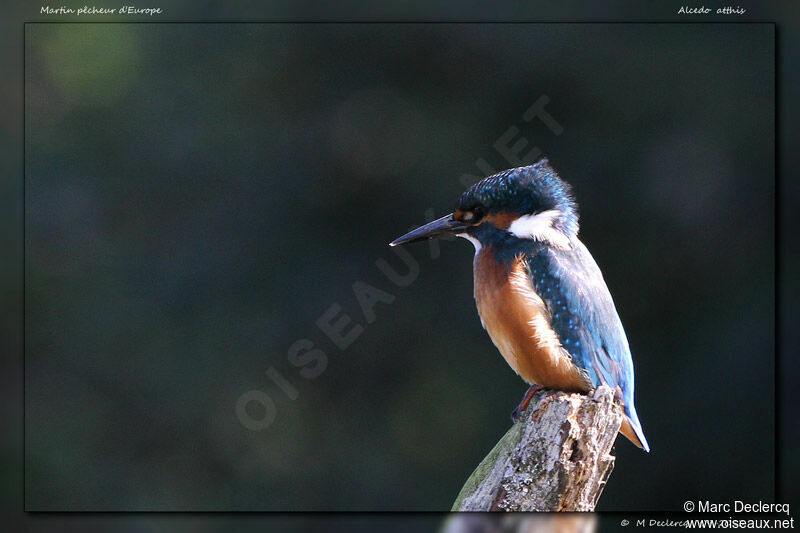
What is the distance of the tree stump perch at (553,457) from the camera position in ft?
6.47

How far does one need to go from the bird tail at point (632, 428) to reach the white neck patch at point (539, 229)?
0.48m

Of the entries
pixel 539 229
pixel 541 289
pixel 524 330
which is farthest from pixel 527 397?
pixel 539 229

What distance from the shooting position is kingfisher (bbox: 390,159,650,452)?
2.19 meters

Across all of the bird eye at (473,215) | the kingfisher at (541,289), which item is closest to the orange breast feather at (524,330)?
the kingfisher at (541,289)

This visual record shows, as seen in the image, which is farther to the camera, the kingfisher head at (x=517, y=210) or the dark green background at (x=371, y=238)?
the dark green background at (x=371, y=238)

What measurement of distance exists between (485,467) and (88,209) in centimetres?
141

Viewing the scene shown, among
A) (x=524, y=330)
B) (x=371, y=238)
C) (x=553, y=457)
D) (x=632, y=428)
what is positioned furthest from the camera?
(x=371, y=238)

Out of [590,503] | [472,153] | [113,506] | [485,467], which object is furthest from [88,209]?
[590,503]

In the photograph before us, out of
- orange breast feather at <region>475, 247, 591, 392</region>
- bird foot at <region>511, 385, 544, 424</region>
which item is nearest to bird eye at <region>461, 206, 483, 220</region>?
orange breast feather at <region>475, 247, 591, 392</region>

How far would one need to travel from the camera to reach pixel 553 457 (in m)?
1.99

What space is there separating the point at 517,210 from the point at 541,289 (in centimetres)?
23

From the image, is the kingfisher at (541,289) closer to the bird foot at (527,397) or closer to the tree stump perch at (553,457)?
the bird foot at (527,397)

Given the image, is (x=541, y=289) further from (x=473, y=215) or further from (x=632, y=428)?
(x=632, y=428)

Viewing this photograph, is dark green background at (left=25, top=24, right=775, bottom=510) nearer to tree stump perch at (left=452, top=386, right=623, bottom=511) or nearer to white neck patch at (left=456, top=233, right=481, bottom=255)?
white neck patch at (left=456, top=233, right=481, bottom=255)
